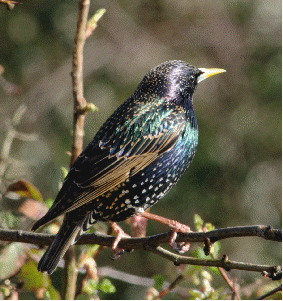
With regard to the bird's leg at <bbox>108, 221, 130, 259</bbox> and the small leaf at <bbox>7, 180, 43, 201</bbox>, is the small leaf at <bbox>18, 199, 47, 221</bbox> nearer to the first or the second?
the small leaf at <bbox>7, 180, 43, 201</bbox>

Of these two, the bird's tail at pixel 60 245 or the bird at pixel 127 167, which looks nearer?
the bird's tail at pixel 60 245

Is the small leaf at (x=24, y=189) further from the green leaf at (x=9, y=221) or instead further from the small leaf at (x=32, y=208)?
the green leaf at (x=9, y=221)

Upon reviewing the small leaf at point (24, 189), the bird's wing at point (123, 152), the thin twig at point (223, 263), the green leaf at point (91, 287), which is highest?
the bird's wing at point (123, 152)

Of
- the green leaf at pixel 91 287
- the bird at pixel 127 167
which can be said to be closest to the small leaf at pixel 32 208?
the bird at pixel 127 167

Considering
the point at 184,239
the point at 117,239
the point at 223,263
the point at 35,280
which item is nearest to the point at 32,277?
the point at 35,280

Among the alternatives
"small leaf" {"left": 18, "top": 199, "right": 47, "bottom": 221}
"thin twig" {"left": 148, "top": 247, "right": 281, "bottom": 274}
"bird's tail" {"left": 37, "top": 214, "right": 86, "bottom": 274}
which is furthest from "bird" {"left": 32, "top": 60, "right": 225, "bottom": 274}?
"thin twig" {"left": 148, "top": 247, "right": 281, "bottom": 274}

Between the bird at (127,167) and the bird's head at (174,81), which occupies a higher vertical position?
the bird's head at (174,81)

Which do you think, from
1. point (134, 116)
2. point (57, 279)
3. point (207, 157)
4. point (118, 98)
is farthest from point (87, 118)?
point (134, 116)

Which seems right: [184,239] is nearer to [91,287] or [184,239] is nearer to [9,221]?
[91,287]
